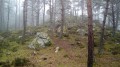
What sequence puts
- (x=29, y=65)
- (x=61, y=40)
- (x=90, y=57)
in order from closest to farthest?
(x=90, y=57) < (x=29, y=65) < (x=61, y=40)

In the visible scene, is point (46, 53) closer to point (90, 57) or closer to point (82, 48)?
point (82, 48)

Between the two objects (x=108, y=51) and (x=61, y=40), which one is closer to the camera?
(x=108, y=51)

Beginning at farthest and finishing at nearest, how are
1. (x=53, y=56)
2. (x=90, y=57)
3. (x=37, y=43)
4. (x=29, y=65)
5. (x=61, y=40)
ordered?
(x=61, y=40), (x=37, y=43), (x=53, y=56), (x=29, y=65), (x=90, y=57)

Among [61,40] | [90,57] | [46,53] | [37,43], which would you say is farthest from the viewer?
[61,40]

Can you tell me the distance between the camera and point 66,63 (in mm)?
16688

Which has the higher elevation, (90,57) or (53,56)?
(90,57)

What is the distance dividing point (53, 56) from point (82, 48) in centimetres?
581

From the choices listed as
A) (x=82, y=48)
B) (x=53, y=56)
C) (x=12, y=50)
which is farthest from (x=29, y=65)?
(x=82, y=48)

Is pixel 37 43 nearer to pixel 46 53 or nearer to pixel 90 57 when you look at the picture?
pixel 46 53

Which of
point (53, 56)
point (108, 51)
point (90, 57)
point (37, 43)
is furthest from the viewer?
point (37, 43)

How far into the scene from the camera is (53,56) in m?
19.6

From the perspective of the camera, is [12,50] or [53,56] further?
A: [12,50]

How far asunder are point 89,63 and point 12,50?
13.7 meters

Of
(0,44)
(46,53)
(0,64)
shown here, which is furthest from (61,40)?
(0,64)
